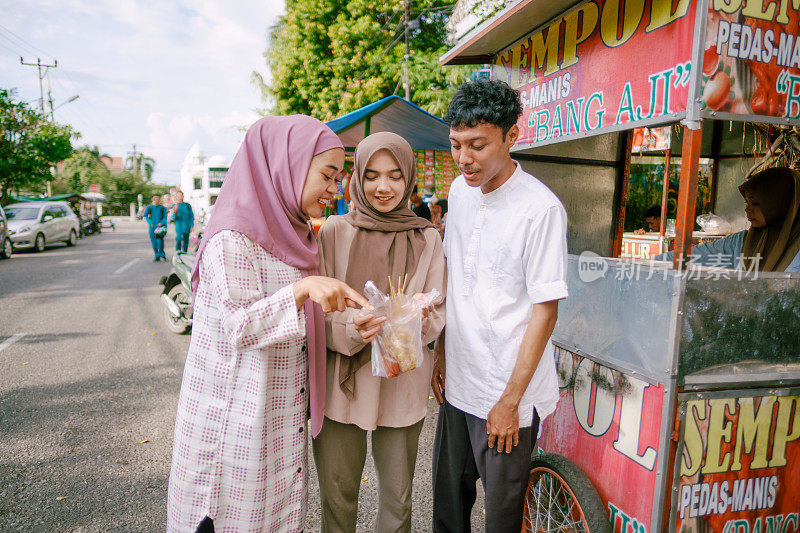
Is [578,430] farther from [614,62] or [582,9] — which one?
[582,9]

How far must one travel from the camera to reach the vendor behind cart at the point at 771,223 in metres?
2.51

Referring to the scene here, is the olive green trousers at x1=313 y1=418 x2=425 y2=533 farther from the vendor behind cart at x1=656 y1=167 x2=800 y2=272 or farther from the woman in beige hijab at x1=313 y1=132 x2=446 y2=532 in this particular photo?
the vendor behind cart at x1=656 y1=167 x2=800 y2=272

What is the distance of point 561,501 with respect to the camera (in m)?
2.17

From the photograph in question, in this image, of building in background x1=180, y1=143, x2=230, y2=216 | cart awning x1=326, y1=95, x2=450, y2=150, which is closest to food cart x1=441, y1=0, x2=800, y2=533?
cart awning x1=326, y1=95, x2=450, y2=150

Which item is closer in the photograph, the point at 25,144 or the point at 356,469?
the point at 356,469

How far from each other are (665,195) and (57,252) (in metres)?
16.3

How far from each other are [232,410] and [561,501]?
1558 millimetres

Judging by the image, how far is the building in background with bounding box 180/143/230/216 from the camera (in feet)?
79.3

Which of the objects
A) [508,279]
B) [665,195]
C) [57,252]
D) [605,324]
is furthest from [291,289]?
[57,252]

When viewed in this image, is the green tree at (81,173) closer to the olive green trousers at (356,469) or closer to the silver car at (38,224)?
the silver car at (38,224)

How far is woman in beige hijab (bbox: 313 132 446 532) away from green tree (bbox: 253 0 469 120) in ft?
32.9

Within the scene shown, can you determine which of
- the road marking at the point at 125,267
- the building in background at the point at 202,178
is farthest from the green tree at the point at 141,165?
the road marking at the point at 125,267

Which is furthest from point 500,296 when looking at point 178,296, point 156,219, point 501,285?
point 156,219

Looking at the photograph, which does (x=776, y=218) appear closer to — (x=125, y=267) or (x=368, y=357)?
(x=368, y=357)
